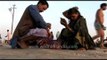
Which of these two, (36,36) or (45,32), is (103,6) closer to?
(45,32)

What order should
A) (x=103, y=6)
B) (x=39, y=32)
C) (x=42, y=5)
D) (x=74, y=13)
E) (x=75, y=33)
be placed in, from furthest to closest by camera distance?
1. (x=103, y=6)
2. (x=74, y=13)
3. (x=75, y=33)
4. (x=42, y=5)
5. (x=39, y=32)

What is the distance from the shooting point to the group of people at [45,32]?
874 centimetres

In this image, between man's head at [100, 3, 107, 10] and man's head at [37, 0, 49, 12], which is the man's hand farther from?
man's head at [100, 3, 107, 10]

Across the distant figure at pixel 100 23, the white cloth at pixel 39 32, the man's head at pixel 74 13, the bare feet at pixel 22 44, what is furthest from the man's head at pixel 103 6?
the bare feet at pixel 22 44

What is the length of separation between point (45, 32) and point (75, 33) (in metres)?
0.83

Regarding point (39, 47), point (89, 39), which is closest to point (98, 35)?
point (89, 39)

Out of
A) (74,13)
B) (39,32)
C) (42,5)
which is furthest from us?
(74,13)

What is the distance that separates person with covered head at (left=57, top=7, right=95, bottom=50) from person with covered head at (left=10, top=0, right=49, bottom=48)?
0.60m

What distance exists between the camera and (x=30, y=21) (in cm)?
898

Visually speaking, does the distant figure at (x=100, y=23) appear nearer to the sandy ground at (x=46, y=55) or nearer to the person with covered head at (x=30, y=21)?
the person with covered head at (x=30, y=21)

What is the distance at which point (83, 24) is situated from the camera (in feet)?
30.0

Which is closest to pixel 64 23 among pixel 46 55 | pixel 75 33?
pixel 75 33

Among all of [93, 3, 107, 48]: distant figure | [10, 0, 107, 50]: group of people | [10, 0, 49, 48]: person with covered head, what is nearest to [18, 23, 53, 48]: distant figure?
[10, 0, 107, 50]: group of people

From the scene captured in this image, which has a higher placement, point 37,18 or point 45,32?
point 37,18
